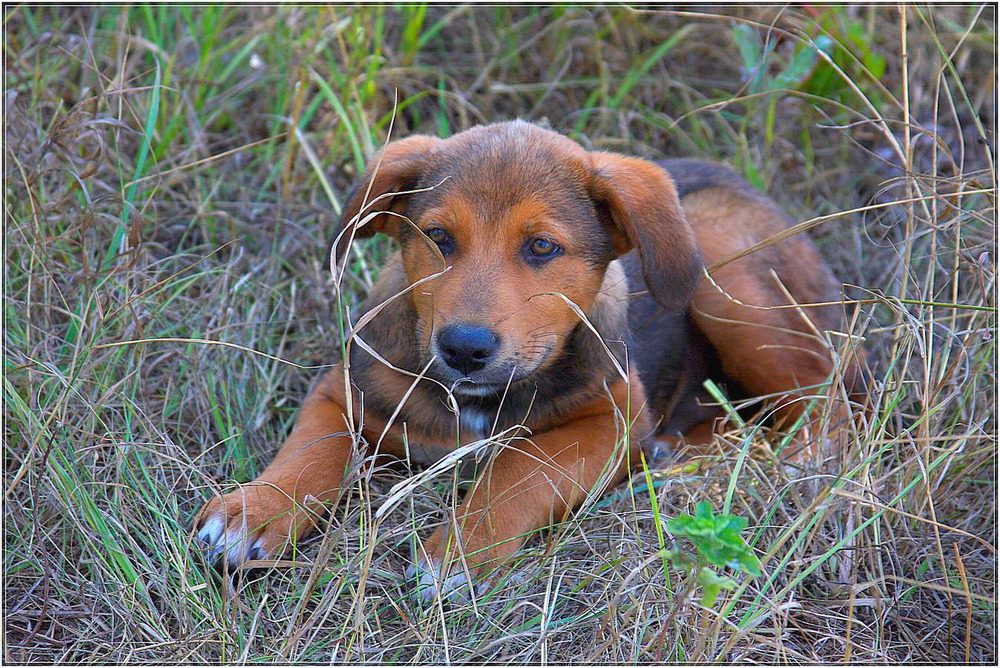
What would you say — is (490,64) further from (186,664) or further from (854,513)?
(186,664)

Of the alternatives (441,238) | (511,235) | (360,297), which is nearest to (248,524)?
(441,238)

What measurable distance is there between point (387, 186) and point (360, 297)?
1.17 metres

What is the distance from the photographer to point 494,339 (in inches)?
116

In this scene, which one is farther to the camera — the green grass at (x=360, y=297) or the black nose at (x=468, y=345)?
the black nose at (x=468, y=345)

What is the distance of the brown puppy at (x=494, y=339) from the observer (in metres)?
3.02

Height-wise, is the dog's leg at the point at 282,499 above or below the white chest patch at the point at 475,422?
above

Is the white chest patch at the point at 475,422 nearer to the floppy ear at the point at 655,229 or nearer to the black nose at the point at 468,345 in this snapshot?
the black nose at the point at 468,345

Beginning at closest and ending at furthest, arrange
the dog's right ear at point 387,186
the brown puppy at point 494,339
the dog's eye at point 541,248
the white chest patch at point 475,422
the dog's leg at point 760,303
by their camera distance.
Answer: the brown puppy at point 494,339 < the dog's eye at point 541,248 < the dog's right ear at point 387,186 < the white chest patch at point 475,422 < the dog's leg at point 760,303

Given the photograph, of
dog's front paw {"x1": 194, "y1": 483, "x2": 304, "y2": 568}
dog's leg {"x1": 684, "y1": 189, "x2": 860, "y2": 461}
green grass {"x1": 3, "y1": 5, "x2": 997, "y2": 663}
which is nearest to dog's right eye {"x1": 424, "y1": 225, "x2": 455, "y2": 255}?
green grass {"x1": 3, "y1": 5, "x2": 997, "y2": 663}

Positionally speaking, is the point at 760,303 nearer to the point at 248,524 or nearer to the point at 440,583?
the point at 440,583

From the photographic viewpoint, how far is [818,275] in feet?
14.8

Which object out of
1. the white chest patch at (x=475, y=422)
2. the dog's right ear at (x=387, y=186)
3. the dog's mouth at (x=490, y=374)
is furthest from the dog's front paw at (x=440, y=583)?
the dog's right ear at (x=387, y=186)

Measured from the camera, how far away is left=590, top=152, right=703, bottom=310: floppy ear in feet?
10.8

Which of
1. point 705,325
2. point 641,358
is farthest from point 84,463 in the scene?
point 705,325
